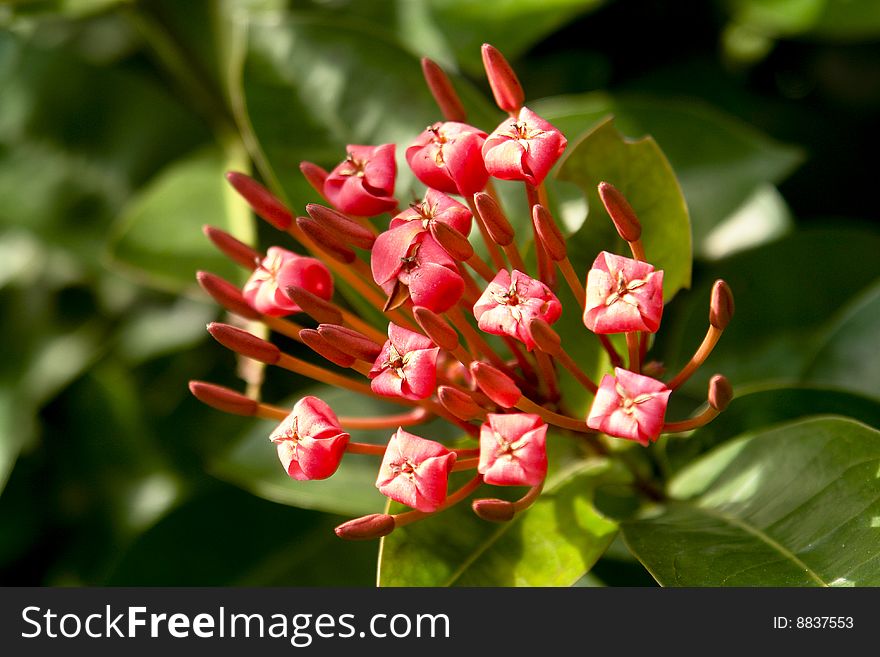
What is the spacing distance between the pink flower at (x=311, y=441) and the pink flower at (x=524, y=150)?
20cm

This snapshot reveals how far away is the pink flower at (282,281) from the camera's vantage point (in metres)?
0.72

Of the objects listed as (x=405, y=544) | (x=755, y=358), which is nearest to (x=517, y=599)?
(x=405, y=544)

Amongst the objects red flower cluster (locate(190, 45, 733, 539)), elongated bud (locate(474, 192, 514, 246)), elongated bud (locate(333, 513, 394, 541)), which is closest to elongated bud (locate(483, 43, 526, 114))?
red flower cluster (locate(190, 45, 733, 539))

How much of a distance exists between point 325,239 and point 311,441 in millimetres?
150

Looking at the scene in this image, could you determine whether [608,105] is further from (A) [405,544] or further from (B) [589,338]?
(A) [405,544]

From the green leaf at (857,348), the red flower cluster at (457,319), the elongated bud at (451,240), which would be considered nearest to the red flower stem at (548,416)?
the red flower cluster at (457,319)

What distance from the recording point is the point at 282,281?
722 millimetres

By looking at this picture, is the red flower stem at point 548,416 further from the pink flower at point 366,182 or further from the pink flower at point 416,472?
the pink flower at point 366,182

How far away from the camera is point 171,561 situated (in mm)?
1076

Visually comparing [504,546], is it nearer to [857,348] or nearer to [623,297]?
[623,297]

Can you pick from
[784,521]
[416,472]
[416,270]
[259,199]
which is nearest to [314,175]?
[259,199]

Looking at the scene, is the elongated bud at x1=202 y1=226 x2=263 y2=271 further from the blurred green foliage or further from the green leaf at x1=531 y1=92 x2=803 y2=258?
the green leaf at x1=531 y1=92 x2=803 y2=258

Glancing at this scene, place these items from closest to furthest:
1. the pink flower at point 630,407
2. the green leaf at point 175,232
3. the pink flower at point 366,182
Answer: the pink flower at point 630,407 → the pink flower at point 366,182 → the green leaf at point 175,232

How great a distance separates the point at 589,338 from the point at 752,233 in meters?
0.39
